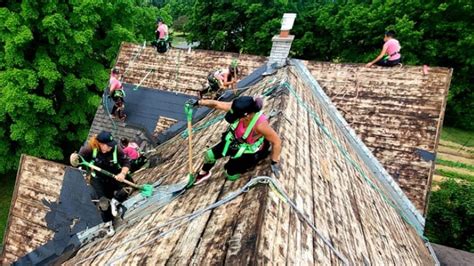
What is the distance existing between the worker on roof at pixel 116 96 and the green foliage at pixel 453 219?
11362 millimetres

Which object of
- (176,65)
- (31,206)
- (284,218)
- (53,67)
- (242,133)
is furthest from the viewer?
(53,67)

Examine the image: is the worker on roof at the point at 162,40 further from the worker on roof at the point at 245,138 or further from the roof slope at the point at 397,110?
the worker on roof at the point at 245,138

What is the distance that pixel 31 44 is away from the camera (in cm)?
1237

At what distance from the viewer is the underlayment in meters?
5.26

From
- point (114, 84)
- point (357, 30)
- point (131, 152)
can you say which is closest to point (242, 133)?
point (131, 152)

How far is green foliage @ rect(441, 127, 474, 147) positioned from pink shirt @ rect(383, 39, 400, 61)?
1431cm

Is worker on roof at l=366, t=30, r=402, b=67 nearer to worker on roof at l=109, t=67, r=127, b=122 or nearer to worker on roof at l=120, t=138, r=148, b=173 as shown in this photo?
worker on roof at l=120, t=138, r=148, b=173

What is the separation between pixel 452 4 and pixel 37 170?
22035mm

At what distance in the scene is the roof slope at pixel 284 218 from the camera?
2.99 m

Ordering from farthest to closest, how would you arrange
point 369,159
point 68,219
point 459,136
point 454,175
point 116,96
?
point 459,136
point 454,175
point 116,96
point 369,159
point 68,219

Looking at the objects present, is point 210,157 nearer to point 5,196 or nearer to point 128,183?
point 128,183

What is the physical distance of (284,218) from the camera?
3.26 meters

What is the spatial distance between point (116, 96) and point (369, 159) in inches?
281

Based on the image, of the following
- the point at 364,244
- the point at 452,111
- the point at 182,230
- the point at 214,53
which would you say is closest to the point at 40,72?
the point at 214,53
